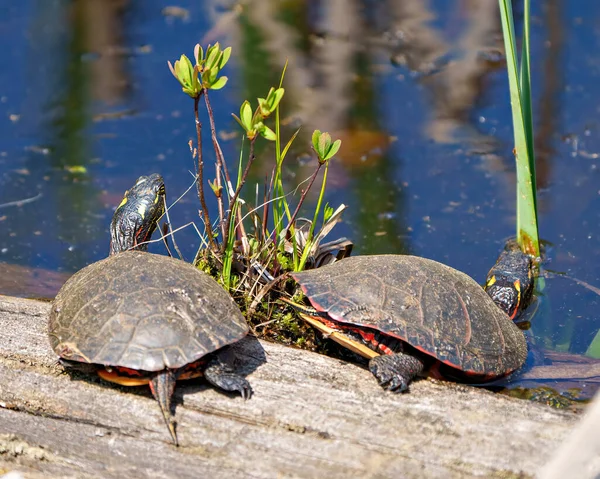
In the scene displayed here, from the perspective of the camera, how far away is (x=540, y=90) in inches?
256

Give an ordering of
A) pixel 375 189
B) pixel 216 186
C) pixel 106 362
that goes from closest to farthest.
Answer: pixel 106 362
pixel 216 186
pixel 375 189

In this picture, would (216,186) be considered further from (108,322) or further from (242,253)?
(108,322)

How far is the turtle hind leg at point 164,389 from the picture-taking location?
2.62m

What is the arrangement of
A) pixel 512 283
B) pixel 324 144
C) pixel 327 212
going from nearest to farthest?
1. pixel 324 144
2. pixel 327 212
3. pixel 512 283

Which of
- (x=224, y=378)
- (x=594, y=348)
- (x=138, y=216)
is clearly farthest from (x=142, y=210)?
(x=594, y=348)

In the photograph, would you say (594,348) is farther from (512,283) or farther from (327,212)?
(327,212)

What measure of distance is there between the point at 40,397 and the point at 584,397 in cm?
235

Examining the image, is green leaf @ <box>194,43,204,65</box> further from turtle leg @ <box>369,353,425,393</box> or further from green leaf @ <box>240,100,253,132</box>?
turtle leg @ <box>369,353,425,393</box>

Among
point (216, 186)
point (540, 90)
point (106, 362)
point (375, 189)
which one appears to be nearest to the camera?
point (106, 362)

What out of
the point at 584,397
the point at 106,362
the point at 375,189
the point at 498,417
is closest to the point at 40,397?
the point at 106,362

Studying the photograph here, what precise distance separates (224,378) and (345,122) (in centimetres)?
385

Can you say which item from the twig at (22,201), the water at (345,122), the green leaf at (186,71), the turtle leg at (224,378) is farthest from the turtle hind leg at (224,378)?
the twig at (22,201)

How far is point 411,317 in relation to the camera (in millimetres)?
3057

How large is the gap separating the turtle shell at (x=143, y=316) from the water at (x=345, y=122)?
147 cm
